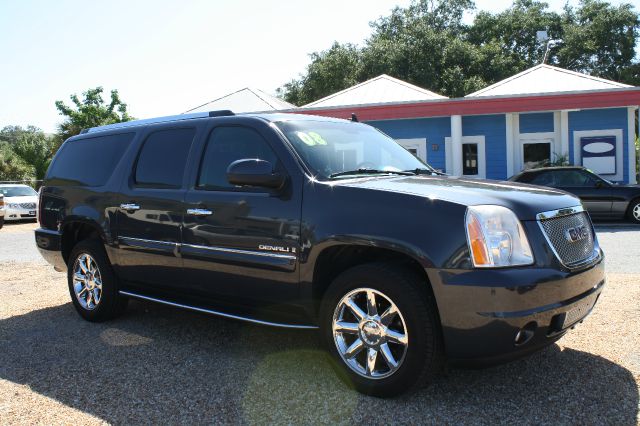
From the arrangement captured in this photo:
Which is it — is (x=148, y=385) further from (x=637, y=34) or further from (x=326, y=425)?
(x=637, y=34)

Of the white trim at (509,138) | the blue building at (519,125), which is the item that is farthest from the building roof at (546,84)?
the white trim at (509,138)

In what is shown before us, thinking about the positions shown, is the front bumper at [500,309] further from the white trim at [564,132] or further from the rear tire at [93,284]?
the white trim at [564,132]

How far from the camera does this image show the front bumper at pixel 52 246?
19.7ft

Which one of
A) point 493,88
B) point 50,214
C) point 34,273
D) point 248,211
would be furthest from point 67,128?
point 248,211

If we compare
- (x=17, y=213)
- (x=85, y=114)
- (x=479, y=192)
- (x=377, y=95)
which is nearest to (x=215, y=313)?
(x=479, y=192)

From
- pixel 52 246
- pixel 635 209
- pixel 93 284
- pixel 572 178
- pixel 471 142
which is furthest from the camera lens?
pixel 471 142

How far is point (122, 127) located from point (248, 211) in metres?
2.19

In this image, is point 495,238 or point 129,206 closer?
point 495,238

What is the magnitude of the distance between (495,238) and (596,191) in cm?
1202

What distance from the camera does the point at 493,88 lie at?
19.8m

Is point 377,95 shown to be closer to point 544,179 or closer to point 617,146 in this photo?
point 617,146

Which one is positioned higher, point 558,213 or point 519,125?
point 519,125

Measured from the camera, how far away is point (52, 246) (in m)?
6.08

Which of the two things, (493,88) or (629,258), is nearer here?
(629,258)
